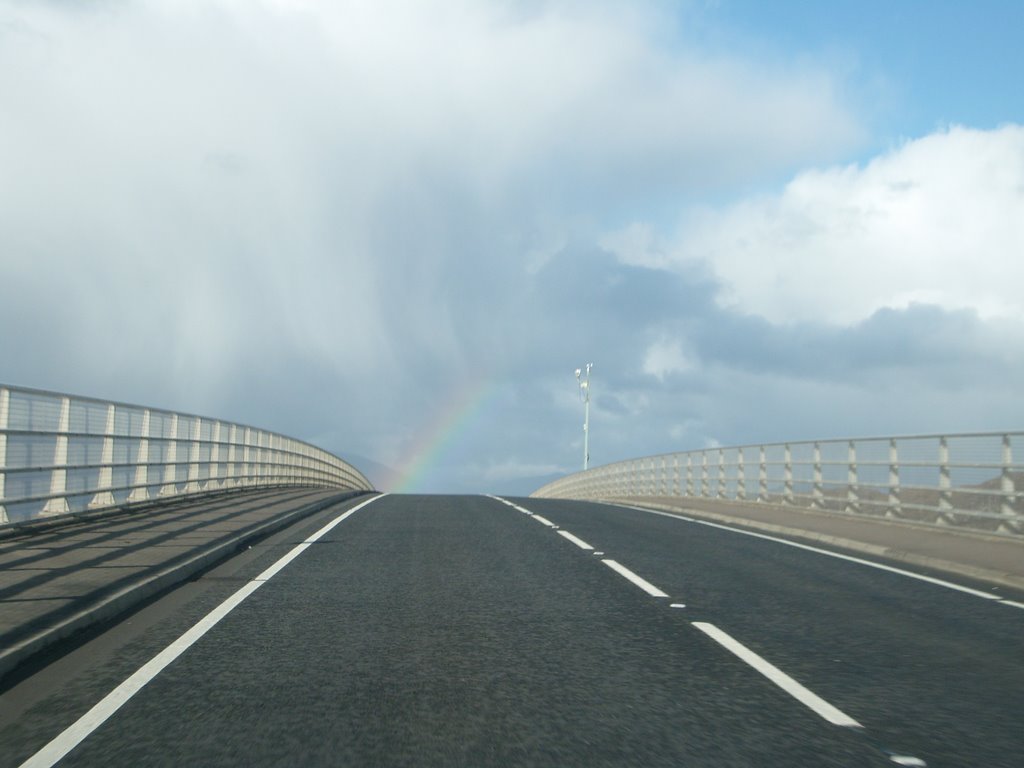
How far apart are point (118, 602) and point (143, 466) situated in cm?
1012

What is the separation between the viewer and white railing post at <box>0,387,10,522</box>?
39.0 ft

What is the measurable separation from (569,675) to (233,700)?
6.55ft

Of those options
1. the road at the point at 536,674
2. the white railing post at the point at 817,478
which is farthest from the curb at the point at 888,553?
the white railing post at the point at 817,478

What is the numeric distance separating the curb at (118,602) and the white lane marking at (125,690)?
705mm

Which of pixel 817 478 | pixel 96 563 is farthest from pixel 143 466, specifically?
pixel 817 478

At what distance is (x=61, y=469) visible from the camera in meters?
13.8

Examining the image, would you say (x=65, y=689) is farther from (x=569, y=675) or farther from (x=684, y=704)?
(x=684, y=704)

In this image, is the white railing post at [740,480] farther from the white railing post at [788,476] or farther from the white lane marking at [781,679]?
the white lane marking at [781,679]

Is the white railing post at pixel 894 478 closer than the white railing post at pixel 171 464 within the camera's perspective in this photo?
Yes

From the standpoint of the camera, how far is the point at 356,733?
16.2 feet

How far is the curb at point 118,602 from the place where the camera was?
6344 millimetres

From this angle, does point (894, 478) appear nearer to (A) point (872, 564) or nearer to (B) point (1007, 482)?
(B) point (1007, 482)

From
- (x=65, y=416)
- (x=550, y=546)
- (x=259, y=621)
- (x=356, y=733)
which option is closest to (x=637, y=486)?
(x=550, y=546)

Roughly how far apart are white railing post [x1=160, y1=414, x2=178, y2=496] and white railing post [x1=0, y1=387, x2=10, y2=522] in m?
7.03
